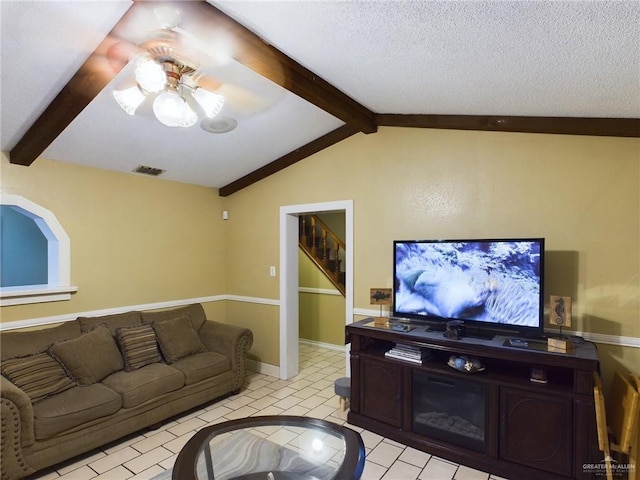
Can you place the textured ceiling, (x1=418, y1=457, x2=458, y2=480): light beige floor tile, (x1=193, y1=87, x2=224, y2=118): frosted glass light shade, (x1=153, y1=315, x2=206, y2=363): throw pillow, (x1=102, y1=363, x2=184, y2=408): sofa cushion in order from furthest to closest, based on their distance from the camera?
(x1=153, y1=315, x2=206, y2=363): throw pillow → (x1=102, y1=363, x2=184, y2=408): sofa cushion → (x1=418, y1=457, x2=458, y2=480): light beige floor tile → (x1=193, y1=87, x2=224, y2=118): frosted glass light shade → the textured ceiling

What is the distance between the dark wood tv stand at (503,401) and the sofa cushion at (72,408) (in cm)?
203

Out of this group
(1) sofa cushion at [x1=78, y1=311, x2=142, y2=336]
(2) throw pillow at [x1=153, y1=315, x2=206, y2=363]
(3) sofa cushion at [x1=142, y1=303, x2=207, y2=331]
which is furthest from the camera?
(3) sofa cushion at [x1=142, y1=303, x2=207, y2=331]

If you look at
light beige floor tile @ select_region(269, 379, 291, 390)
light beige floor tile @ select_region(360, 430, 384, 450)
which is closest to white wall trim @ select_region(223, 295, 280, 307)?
light beige floor tile @ select_region(269, 379, 291, 390)

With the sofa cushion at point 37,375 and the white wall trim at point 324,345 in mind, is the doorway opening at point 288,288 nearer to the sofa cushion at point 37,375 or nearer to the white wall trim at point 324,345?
the white wall trim at point 324,345

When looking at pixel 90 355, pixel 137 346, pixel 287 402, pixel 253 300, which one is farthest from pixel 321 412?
pixel 90 355

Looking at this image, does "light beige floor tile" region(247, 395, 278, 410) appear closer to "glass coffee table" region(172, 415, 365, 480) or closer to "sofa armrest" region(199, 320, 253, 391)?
"sofa armrest" region(199, 320, 253, 391)

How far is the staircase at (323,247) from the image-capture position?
543 centimetres

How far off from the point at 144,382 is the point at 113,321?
824 millimetres

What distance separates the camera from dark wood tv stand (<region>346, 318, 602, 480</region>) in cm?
217

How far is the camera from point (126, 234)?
148 inches

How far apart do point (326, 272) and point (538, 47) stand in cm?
413

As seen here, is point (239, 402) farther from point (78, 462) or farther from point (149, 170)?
point (149, 170)

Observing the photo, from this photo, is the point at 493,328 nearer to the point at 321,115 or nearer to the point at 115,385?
the point at 321,115

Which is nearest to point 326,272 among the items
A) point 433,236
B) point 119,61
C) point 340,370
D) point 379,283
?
point 340,370
